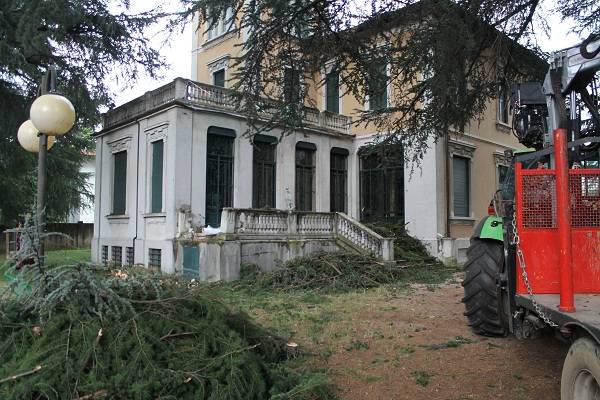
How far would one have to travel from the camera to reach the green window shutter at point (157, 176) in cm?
1602

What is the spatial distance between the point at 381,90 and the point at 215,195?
903cm

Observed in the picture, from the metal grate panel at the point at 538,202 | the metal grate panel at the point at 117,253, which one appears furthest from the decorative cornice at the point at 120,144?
the metal grate panel at the point at 538,202

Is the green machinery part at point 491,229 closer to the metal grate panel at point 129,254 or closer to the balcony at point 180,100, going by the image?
the balcony at point 180,100

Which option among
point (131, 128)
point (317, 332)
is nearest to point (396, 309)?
point (317, 332)

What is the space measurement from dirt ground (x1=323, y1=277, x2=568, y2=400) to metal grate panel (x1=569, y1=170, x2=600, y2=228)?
5.18ft

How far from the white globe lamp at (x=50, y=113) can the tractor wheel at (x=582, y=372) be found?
17.5 ft

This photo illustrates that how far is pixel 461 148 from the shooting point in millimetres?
19422

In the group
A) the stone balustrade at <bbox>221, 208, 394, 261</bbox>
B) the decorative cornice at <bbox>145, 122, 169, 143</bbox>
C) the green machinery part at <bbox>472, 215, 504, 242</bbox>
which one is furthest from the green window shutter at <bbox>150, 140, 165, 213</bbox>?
the green machinery part at <bbox>472, 215, 504, 242</bbox>

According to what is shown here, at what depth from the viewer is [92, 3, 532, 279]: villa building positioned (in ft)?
47.7

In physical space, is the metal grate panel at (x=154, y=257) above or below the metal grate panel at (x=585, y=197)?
below

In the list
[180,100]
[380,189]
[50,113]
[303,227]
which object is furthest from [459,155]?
[50,113]

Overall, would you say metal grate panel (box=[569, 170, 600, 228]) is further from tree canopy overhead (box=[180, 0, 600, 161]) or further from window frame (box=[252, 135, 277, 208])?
window frame (box=[252, 135, 277, 208])

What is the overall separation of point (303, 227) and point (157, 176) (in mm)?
5091

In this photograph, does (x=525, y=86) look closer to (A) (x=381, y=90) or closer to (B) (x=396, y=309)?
(A) (x=381, y=90)
